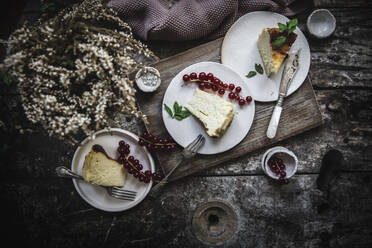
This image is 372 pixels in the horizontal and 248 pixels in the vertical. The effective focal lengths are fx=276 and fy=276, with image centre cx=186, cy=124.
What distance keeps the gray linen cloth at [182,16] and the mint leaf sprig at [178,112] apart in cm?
39

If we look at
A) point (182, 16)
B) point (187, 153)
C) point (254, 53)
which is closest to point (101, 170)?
point (187, 153)

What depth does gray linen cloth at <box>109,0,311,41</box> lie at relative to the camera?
1498 millimetres

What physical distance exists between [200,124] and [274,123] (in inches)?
15.8

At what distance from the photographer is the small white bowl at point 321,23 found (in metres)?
1.57

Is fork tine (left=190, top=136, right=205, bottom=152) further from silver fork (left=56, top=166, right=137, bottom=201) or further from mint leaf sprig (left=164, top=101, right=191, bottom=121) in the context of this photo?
silver fork (left=56, top=166, right=137, bottom=201)

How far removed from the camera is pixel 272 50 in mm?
1518

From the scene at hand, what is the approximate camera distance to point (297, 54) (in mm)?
1534

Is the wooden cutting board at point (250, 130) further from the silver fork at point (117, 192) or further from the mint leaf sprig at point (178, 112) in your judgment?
the silver fork at point (117, 192)

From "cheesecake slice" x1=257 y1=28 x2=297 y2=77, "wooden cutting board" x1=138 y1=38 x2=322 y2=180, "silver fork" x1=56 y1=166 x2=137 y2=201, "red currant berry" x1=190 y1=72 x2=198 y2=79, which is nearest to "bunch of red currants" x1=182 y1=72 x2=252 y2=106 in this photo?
"red currant berry" x1=190 y1=72 x2=198 y2=79

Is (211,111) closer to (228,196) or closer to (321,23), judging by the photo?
(228,196)

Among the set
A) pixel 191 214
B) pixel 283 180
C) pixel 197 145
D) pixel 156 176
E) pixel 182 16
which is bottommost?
pixel 191 214

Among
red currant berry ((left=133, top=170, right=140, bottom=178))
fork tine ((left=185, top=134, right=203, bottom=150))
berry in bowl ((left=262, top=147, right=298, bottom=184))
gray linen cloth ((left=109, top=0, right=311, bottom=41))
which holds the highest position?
gray linen cloth ((left=109, top=0, right=311, bottom=41))

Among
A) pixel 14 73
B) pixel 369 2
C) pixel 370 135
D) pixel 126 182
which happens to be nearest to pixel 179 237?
pixel 126 182

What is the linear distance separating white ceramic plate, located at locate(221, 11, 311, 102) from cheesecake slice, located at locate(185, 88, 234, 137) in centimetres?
22
